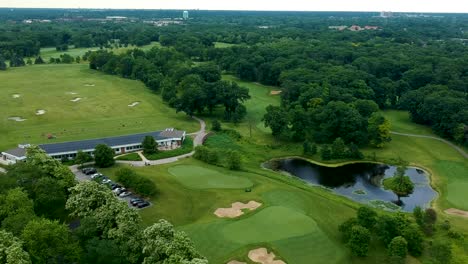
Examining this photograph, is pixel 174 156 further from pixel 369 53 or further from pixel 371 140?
pixel 369 53

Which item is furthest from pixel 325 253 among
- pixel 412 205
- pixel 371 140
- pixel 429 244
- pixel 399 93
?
pixel 399 93

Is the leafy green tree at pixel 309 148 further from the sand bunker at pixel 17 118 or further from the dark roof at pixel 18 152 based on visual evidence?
the sand bunker at pixel 17 118

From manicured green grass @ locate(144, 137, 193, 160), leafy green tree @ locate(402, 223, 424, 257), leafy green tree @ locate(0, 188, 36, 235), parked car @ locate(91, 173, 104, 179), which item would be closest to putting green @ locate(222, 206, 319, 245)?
leafy green tree @ locate(402, 223, 424, 257)

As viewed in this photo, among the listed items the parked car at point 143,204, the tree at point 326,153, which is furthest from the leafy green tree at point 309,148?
the parked car at point 143,204

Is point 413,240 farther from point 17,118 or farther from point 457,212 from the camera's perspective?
point 17,118

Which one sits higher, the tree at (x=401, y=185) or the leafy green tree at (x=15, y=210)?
the leafy green tree at (x=15, y=210)

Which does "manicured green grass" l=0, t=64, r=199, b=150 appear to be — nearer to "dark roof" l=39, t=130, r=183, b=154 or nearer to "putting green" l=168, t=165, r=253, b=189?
"dark roof" l=39, t=130, r=183, b=154
